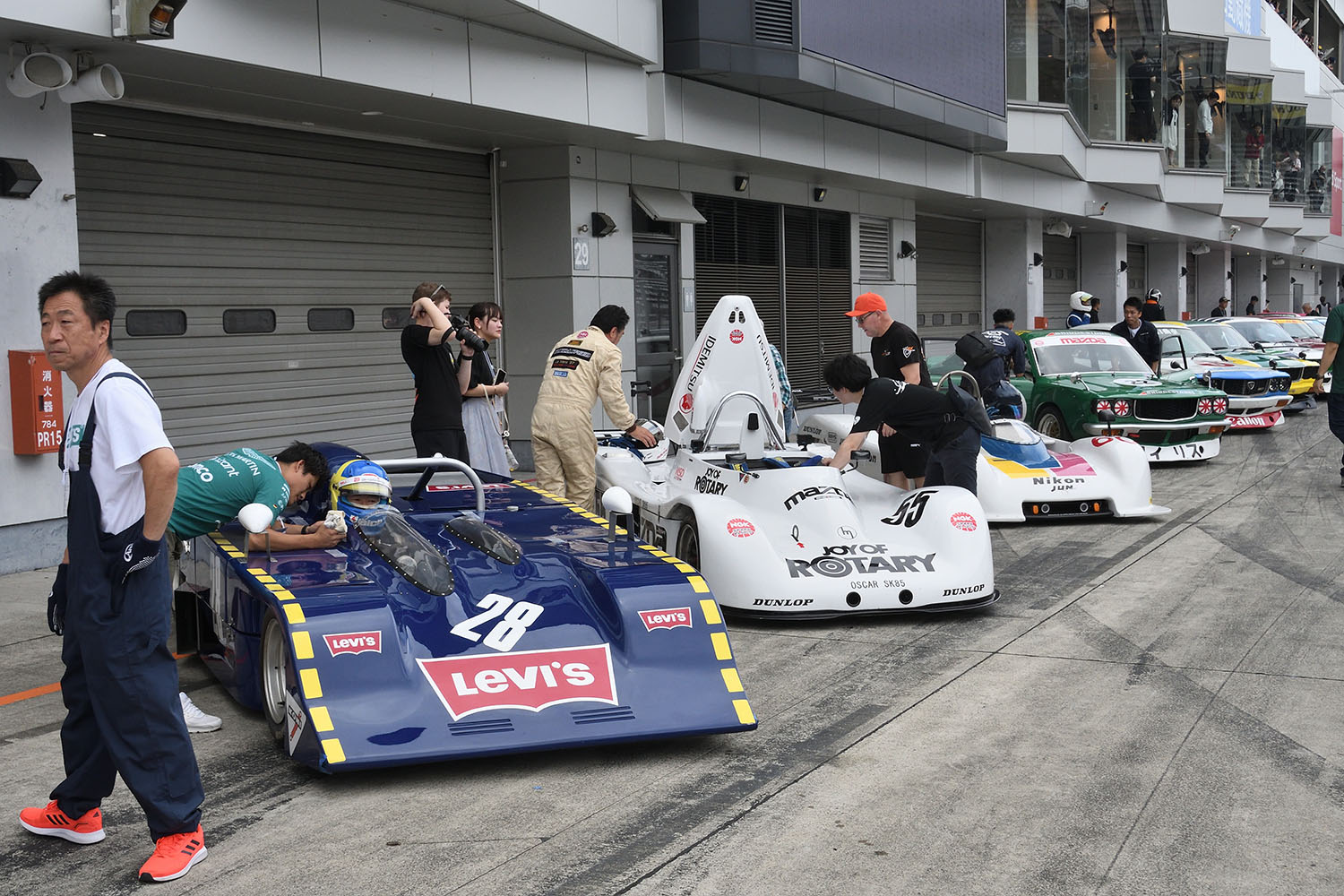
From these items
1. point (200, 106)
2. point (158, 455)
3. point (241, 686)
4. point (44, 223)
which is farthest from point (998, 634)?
point (200, 106)

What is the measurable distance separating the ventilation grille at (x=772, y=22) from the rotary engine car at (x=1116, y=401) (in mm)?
4577

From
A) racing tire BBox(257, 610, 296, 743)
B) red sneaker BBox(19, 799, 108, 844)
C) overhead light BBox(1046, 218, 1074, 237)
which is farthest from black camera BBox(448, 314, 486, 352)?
overhead light BBox(1046, 218, 1074, 237)

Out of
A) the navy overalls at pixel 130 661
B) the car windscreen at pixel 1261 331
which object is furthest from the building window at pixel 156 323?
the car windscreen at pixel 1261 331

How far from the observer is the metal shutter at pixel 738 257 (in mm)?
17766

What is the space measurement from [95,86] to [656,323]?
8491mm

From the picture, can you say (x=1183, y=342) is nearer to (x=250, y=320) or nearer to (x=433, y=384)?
(x=250, y=320)

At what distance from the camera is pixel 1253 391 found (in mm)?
18391

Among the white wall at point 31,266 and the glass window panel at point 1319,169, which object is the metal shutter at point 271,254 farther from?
the glass window panel at point 1319,169

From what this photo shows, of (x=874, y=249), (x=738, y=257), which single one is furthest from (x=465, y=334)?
(x=874, y=249)

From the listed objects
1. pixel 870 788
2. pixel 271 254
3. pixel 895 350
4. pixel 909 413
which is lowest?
pixel 870 788

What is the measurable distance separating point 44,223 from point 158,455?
588cm

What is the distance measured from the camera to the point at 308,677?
4988mm

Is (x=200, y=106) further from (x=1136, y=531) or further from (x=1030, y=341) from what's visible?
(x=1030, y=341)

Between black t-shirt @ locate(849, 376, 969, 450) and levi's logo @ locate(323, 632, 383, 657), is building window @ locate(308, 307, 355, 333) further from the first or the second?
levi's logo @ locate(323, 632, 383, 657)
